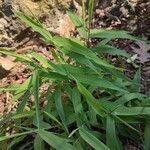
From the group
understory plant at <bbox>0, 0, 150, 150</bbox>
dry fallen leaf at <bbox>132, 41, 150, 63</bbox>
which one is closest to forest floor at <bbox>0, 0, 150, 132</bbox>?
dry fallen leaf at <bbox>132, 41, 150, 63</bbox>

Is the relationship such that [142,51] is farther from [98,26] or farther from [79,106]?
[79,106]

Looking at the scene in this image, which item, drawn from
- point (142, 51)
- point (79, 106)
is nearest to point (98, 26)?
point (142, 51)

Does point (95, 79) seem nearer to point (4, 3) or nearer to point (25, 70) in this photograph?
point (25, 70)

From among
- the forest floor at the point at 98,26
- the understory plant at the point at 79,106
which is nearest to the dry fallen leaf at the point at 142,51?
the forest floor at the point at 98,26

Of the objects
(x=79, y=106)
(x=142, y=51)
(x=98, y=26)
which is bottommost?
(x=79, y=106)

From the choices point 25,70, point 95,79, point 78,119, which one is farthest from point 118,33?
point 25,70

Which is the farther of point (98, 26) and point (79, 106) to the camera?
point (98, 26)

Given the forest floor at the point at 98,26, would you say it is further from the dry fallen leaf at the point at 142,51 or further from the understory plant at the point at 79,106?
the understory plant at the point at 79,106
